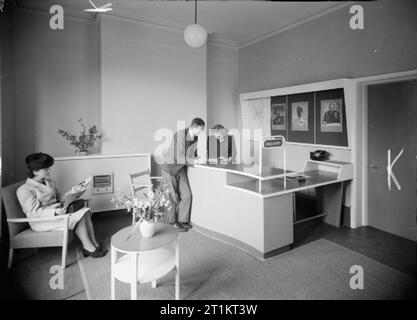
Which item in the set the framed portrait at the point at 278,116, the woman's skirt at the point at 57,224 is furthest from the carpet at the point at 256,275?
the framed portrait at the point at 278,116

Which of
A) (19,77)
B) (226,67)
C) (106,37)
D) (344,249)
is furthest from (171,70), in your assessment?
(344,249)

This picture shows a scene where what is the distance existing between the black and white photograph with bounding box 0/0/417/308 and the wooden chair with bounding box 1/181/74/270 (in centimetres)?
1

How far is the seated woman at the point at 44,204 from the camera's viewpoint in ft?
8.15

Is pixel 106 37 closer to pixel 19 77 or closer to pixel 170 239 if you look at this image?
pixel 19 77

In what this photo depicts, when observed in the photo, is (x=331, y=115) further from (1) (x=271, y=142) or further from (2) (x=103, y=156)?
(2) (x=103, y=156)

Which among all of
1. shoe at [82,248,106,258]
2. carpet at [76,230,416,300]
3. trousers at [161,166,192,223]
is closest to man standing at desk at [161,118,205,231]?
trousers at [161,166,192,223]

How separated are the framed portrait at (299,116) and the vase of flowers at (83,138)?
2.85m

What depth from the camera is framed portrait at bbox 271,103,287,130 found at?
169 inches

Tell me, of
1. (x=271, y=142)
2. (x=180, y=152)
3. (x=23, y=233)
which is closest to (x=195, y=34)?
(x=271, y=142)

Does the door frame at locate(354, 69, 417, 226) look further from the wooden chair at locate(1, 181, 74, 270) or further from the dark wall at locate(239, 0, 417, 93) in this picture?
the wooden chair at locate(1, 181, 74, 270)

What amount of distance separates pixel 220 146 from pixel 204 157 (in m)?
0.30

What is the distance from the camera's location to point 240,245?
293 centimetres

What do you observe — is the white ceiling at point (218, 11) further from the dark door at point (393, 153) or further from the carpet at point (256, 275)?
the carpet at point (256, 275)
